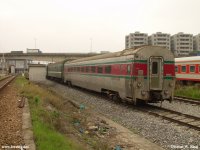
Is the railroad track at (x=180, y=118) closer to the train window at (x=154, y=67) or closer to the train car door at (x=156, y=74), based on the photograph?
the train car door at (x=156, y=74)

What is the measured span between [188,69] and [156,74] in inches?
472

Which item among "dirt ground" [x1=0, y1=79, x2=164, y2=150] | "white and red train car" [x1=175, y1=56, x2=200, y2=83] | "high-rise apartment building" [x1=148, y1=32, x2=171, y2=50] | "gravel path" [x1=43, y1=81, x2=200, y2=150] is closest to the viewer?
"dirt ground" [x1=0, y1=79, x2=164, y2=150]

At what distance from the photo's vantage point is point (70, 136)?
8.80m

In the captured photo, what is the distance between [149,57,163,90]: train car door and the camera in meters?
14.6

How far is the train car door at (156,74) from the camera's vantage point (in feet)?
48.0

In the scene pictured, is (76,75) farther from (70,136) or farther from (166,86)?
(70,136)

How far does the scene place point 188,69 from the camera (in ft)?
84.0

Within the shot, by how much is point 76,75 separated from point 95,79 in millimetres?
7299

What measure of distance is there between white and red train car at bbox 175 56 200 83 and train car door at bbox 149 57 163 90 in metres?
10.5

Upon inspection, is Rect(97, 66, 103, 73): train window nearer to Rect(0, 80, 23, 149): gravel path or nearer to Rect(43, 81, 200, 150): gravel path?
Rect(43, 81, 200, 150): gravel path

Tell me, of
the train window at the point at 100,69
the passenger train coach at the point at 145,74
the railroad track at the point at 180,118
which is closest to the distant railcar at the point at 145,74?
the passenger train coach at the point at 145,74

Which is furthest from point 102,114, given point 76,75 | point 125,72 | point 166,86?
point 76,75

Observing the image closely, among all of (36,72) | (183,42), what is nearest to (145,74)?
(36,72)

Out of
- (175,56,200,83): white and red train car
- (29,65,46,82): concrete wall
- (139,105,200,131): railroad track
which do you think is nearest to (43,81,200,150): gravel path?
(139,105,200,131): railroad track
